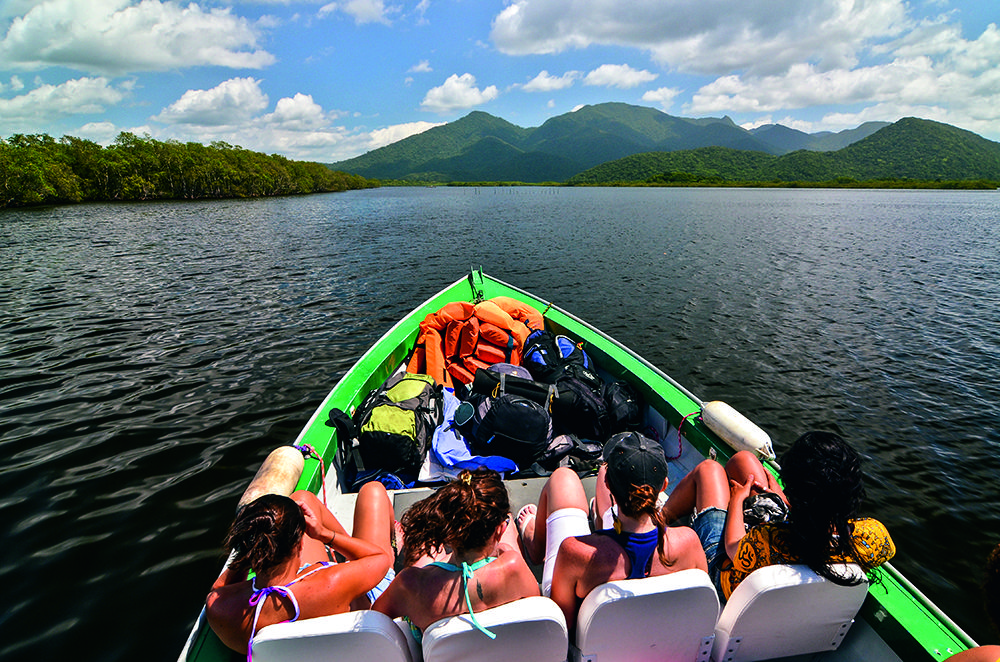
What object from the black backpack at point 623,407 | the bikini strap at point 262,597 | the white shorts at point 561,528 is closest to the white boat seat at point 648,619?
the white shorts at point 561,528

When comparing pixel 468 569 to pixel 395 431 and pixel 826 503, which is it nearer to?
pixel 826 503

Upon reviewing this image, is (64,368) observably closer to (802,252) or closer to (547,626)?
(547,626)

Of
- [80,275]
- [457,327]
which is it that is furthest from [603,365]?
[80,275]

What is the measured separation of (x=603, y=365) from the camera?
5938 millimetres

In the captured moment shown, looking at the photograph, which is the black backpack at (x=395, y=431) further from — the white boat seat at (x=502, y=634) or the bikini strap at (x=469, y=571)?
the white boat seat at (x=502, y=634)

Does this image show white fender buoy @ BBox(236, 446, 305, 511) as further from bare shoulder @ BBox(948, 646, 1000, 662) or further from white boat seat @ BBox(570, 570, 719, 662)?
bare shoulder @ BBox(948, 646, 1000, 662)

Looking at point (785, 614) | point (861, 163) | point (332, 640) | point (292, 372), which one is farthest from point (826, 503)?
point (861, 163)

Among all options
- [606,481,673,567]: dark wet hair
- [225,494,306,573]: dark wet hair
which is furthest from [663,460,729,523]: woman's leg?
[225,494,306,573]: dark wet hair

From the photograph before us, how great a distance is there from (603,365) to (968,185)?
134245mm

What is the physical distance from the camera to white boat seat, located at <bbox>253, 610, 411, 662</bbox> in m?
1.71

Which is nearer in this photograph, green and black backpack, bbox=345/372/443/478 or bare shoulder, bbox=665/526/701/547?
bare shoulder, bbox=665/526/701/547

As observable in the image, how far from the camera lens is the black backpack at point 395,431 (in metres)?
4.11

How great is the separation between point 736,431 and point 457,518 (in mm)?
2895

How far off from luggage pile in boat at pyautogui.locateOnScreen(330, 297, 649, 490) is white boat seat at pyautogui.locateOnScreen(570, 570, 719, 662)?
2.07 meters
